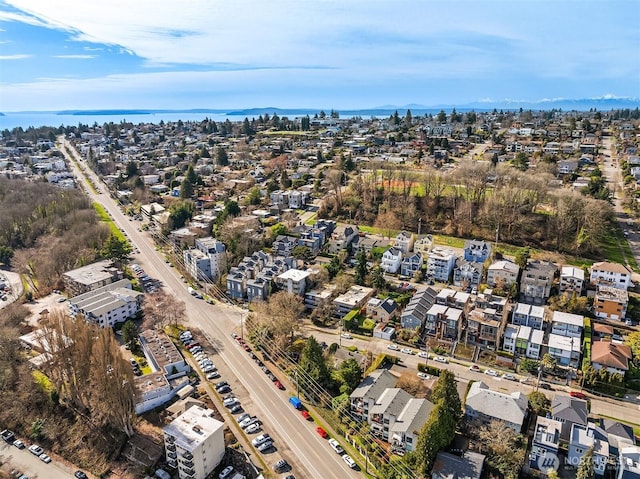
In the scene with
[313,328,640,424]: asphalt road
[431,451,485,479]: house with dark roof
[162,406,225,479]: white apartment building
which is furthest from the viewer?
[313,328,640,424]: asphalt road

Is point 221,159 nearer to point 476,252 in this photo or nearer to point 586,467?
point 476,252

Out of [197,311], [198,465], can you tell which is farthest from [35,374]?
[198,465]

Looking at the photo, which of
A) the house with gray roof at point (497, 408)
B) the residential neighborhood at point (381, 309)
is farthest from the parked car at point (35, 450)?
the house with gray roof at point (497, 408)

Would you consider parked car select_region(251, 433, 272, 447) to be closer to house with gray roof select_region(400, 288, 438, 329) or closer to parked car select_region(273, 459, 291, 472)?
parked car select_region(273, 459, 291, 472)

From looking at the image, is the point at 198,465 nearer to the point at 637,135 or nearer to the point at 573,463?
the point at 573,463

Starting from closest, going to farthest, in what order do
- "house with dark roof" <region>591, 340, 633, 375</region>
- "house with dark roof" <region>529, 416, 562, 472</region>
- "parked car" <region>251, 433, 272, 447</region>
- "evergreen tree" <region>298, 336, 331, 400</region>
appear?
"house with dark roof" <region>529, 416, 562, 472</region>
"parked car" <region>251, 433, 272, 447</region>
"evergreen tree" <region>298, 336, 331, 400</region>
"house with dark roof" <region>591, 340, 633, 375</region>

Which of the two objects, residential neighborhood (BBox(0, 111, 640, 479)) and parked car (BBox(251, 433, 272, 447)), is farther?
parked car (BBox(251, 433, 272, 447))

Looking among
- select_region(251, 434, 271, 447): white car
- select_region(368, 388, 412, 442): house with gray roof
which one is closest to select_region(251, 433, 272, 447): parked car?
select_region(251, 434, 271, 447): white car
